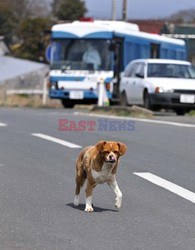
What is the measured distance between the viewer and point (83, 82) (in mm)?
29562

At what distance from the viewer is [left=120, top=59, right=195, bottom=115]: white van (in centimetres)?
2336

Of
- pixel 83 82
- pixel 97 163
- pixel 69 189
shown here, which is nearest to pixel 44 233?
pixel 97 163

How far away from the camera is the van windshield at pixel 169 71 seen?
24578 millimetres

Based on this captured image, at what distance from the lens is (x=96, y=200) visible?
9.08 metres

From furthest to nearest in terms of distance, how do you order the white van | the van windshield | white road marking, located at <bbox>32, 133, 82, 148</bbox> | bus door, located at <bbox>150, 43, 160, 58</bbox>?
1. bus door, located at <bbox>150, 43, 160, 58</bbox>
2. the van windshield
3. the white van
4. white road marking, located at <bbox>32, 133, 82, 148</bbox>

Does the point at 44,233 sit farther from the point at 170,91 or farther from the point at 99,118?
the point at 170,91

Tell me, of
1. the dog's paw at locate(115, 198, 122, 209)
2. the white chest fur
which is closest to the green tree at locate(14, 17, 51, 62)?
the dog's paw at locate(115, 198, 122, 209)

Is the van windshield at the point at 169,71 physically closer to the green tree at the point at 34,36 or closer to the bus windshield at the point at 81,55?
the bus windshield at the point at 81,55

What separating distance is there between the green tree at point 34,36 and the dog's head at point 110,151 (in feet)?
199

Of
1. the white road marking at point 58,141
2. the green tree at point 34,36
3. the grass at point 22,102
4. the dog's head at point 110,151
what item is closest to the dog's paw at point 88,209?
the dog's head at point 110,151

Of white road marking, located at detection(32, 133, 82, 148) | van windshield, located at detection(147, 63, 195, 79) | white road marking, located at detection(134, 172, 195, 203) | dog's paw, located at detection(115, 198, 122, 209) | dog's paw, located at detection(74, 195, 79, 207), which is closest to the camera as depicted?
dog's paw, located at detection(115, 198, 122, 209)

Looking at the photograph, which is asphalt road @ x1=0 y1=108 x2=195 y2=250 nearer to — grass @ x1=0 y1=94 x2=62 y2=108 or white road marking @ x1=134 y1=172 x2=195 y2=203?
white road marking @ x1=134 y1=172 x2=195 y2=203

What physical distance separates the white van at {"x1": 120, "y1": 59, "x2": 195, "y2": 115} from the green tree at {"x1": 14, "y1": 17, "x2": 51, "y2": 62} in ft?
141

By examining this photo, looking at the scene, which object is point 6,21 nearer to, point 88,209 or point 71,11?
point 71,11
